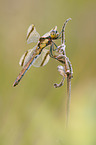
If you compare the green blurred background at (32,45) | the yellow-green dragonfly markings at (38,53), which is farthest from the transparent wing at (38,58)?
the green blurred background at (32,45)

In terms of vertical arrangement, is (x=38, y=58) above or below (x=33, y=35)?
below

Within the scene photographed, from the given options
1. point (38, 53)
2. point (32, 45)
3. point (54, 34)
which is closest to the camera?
point (54, 34)

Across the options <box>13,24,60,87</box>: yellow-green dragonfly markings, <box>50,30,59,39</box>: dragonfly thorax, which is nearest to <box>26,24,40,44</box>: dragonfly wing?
<box>13,24,60,87</box>: yellow-green dragonfly markings

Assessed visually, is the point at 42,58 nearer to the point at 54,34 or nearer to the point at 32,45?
the point at 54,34

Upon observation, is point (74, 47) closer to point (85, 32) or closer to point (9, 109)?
point (85, 32)

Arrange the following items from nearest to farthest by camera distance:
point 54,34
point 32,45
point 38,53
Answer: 1. point 54,34
2. point 38,53
3. point 32,45

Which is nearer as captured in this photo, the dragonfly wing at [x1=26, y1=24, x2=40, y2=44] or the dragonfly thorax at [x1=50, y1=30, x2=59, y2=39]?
the dragonfly thorax at [x1=50, y1=30, x2=59, y2=39]

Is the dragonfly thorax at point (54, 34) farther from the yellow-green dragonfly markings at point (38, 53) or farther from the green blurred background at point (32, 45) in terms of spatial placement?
the green blurred background at point (32, 45)

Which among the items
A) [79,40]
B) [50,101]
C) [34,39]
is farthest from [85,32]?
[50,101]

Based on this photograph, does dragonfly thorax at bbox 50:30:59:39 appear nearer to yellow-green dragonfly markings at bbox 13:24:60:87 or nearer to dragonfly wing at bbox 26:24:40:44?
yellow-green dragonfly markings at bbox 13:24:60:87

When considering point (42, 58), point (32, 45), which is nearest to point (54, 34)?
point (42, 58)

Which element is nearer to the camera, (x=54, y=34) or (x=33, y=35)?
(x=54, y=34)
